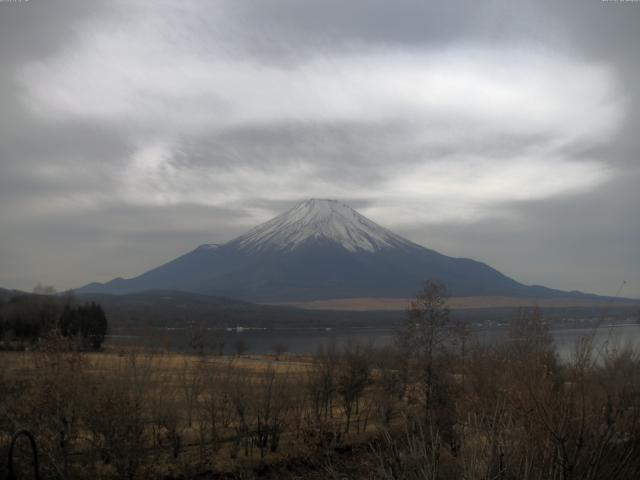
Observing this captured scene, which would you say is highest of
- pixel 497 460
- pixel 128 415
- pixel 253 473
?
pixel 497 460

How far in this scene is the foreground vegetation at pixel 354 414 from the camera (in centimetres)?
664

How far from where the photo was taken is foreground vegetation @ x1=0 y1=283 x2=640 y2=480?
664 centimetres

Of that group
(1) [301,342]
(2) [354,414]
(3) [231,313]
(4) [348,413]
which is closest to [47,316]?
(2) [354,414]

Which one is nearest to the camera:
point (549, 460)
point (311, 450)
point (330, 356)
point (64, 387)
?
point (549, 460)

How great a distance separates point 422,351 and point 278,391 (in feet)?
21.9

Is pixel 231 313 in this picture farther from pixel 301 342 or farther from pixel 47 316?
pixel 47 316

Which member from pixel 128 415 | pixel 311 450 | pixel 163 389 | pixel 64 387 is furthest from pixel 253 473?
pixel 64 387

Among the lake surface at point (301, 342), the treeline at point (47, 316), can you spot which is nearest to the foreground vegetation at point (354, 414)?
the lake surface at point (301, 342)

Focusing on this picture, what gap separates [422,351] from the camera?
2650cm

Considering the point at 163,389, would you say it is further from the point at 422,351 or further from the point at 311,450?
the point at 422,351

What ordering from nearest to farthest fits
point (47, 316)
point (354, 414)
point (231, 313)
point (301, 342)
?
1. point (354, 414)
2. point (47, 316)
3. point (301, 342)
4. point (231, 313)

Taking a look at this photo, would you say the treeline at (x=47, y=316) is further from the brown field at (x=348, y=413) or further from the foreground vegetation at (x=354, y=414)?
the brown field at (x=348, y=413)

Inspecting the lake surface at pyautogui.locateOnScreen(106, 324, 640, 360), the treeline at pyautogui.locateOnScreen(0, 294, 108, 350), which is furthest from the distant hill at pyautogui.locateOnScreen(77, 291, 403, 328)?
the treeline at pyautogui.locateOnScreen(0, 294, 108, 350)

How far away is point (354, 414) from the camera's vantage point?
30.9 metres
